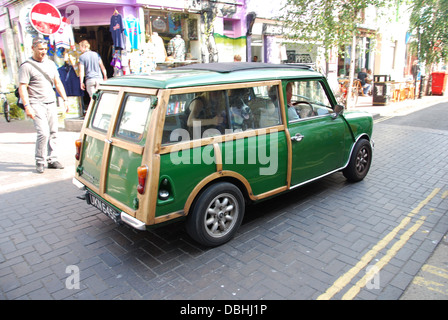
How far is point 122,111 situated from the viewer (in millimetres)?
3508

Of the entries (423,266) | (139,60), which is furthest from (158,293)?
(139,60)

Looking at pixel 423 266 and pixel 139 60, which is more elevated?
pixel 139 60

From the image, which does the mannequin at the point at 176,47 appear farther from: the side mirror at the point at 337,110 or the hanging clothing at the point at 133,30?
the side mirror at the point at 337,110

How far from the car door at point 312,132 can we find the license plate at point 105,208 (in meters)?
2.22

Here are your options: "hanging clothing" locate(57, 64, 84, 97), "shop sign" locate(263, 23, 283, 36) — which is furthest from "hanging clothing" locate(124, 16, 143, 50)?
"shop sign" locate(263, 23, 283, 36)

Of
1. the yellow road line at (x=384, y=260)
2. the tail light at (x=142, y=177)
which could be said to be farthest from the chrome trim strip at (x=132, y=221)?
the yellow road line at (x=384, y=260)

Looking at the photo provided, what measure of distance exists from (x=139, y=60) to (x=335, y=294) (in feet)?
31.0

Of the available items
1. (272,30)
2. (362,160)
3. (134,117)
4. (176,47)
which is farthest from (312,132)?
(272,30)

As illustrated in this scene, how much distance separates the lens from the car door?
→ 14.1ft

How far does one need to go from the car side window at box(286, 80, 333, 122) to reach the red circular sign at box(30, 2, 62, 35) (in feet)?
21.8

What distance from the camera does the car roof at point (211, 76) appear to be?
324 centimetres

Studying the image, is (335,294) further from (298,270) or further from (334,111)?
(334,111)

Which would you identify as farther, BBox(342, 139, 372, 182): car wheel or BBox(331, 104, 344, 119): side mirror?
BBox(342, 139, 372, 182): car wheel

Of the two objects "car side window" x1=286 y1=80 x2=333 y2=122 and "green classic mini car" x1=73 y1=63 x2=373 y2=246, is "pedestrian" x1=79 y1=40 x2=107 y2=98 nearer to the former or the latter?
"green classic mini car" x1=73 y1=63 x2=373 y2=246
